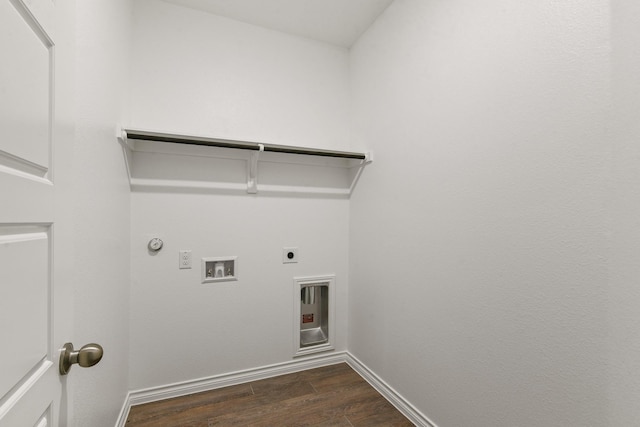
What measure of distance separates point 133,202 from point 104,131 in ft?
2.15

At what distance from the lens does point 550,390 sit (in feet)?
3.47

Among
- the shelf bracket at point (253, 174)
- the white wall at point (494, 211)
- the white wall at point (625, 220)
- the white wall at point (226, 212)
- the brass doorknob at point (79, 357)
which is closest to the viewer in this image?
the brass doorknob at point (79, 357)

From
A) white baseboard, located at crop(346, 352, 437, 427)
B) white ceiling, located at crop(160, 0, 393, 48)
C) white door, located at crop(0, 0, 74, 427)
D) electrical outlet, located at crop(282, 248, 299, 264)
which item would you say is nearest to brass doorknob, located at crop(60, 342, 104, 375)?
white door, located at crop(0, 0, 74, 427)

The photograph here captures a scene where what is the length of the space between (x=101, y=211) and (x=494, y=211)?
1.74 metres

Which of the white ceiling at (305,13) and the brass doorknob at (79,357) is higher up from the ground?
the white ceiling at (305,13)

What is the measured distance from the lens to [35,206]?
534 millimetres

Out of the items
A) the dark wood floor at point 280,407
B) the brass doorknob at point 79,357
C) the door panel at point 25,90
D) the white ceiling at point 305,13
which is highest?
the white ceiling at point 305,13

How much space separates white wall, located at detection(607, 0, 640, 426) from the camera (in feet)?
2.83

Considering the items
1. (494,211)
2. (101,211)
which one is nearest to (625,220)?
(494,211)

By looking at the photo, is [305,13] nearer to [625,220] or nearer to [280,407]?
[625,220]

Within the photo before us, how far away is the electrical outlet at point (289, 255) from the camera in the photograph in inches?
86.7

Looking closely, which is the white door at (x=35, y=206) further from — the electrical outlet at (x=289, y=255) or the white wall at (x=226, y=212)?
the electrical outlet at (x=289, y=255)

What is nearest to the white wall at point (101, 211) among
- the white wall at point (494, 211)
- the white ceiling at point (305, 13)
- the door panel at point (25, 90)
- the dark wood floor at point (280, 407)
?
the dark wood floor at point (280, 407)

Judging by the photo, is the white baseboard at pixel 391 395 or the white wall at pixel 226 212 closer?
the white baseboard at pixel 391 395
